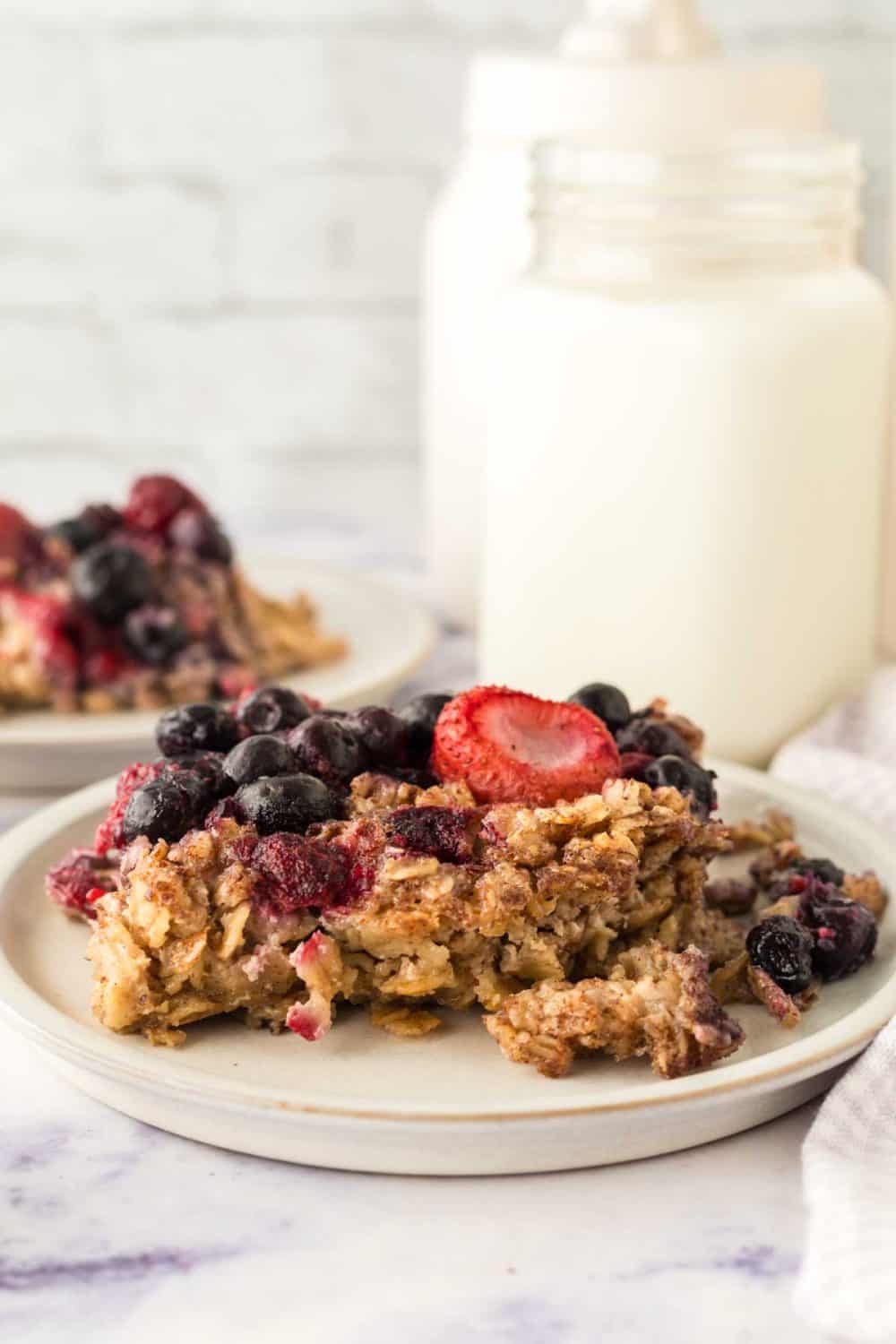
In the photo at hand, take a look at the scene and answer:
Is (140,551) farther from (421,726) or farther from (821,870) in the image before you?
(821,870)

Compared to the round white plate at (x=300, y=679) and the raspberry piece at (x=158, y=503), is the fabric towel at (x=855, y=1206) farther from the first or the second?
the raspberry piece at (x=158, y=503)

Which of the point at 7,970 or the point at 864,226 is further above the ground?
the point at 864,226

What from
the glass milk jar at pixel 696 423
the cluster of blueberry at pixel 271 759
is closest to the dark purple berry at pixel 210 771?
the cluster of blueberry at pixel 271 759

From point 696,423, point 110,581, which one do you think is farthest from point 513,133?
point 110,581

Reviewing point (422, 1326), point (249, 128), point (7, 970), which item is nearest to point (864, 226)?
point (249, 128)

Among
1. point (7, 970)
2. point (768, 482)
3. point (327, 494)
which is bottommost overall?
point (327, 494)

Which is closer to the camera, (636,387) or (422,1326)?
(422,1326)

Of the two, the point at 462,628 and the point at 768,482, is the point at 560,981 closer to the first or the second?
the point at 768,482
